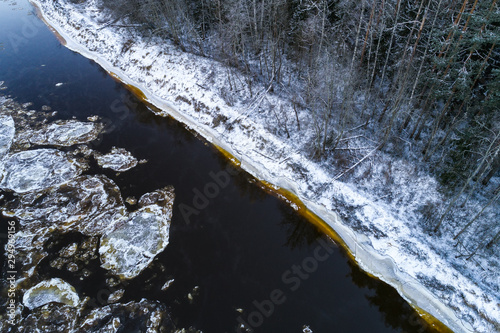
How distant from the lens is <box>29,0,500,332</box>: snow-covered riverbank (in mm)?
14312

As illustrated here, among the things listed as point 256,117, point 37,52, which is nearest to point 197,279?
point 256,117

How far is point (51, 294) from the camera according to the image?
597 inches

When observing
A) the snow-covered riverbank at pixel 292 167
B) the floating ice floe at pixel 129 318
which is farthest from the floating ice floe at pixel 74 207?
the snow-covered riverbank at pixel 292 167

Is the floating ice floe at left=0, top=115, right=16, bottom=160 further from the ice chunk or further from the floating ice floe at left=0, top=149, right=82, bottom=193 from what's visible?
the ice chunk

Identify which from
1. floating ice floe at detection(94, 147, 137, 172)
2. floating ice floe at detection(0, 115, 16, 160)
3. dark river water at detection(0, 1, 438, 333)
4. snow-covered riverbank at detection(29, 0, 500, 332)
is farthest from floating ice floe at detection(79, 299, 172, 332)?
floating ice floe at detection(0, 115, 16, 160)

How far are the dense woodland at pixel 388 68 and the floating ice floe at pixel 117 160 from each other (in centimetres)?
1151

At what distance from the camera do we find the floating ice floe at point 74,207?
1823 centimetres

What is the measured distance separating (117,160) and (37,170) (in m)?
5.64

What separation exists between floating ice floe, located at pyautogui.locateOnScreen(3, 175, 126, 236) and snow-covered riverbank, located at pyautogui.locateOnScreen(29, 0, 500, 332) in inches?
345

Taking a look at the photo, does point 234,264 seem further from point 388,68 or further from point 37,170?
point 37,170

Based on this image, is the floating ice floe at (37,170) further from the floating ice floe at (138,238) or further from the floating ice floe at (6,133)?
the floating ice floe at (138,238)

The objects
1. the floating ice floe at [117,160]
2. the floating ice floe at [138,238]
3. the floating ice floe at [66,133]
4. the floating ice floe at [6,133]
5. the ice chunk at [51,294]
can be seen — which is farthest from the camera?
the floating ice floe at [66,133]

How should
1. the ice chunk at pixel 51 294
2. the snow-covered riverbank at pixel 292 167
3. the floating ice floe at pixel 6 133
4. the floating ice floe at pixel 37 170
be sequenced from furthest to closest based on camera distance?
1. the floating ice floe at pixel 6 133
2. the floating ice floe at pixel 37 170
3. the ice chunk at pixel 51 294
4. the snow-covered riverbank at pixel 292 167

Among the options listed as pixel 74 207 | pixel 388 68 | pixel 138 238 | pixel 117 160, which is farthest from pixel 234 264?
pixel 388 68
